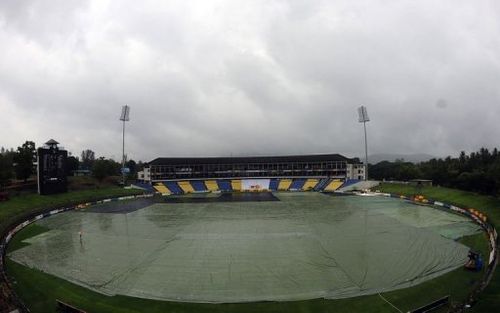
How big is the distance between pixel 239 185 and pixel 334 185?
30993 millimetres

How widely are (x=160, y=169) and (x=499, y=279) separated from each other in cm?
10300

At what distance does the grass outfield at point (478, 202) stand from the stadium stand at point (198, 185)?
175 feet

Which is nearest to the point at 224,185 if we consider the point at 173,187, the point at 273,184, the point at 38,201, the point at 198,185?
the point at 198,185

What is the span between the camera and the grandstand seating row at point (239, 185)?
10538 cm

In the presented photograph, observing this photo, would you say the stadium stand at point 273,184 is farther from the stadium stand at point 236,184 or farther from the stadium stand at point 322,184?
the stadium stand at point 322,184

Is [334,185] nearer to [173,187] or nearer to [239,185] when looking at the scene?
[239,185]

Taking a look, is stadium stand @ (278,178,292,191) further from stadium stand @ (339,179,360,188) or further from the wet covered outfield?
the wet covered outfield

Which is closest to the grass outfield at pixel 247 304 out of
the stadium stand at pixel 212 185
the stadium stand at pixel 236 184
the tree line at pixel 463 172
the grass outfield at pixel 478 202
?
the grass outfield at pixel 478 202

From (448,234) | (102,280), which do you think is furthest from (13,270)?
(448,234)

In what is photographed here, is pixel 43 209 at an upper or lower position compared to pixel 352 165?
lower

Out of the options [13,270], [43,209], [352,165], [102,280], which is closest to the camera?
[102,280]

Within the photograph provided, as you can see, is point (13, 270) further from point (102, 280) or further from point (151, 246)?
point (151, 246)

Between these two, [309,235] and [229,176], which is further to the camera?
[229,176]

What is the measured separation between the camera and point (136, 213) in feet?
197
